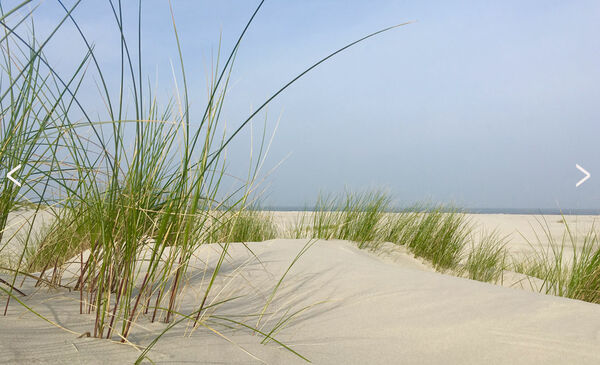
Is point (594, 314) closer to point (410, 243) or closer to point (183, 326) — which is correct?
point (183, 326)

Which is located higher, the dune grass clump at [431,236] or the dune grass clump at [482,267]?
the dune grass clump at [431,236]

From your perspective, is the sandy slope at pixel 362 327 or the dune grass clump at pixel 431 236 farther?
the dune grass clump at pixel 431 236

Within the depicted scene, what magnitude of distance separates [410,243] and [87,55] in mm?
3399

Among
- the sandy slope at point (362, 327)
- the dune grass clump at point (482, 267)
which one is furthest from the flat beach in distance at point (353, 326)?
the dune grass clump at point (482, 267)

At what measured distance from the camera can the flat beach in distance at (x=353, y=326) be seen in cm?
108

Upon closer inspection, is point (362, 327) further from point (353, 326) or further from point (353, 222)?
point (353, 222)

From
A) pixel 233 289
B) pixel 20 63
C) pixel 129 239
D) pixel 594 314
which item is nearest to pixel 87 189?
pixel 129 239

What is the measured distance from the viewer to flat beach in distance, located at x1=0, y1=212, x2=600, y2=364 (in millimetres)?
1082

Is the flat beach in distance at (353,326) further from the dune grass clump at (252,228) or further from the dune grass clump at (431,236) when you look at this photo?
the dune grass clump at (431,236)

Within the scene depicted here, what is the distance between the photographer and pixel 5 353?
95cm

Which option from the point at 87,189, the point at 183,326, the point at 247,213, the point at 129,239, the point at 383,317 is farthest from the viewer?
the point at 247,213

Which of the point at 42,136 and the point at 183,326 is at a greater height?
the point at 42,136

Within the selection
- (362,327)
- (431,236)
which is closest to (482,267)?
(431,236)

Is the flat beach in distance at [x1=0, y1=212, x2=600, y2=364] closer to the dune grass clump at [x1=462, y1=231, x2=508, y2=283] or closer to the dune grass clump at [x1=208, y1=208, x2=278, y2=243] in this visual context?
the dune grass clump at [x1=208, y1=208, x2=278, y2=243]
